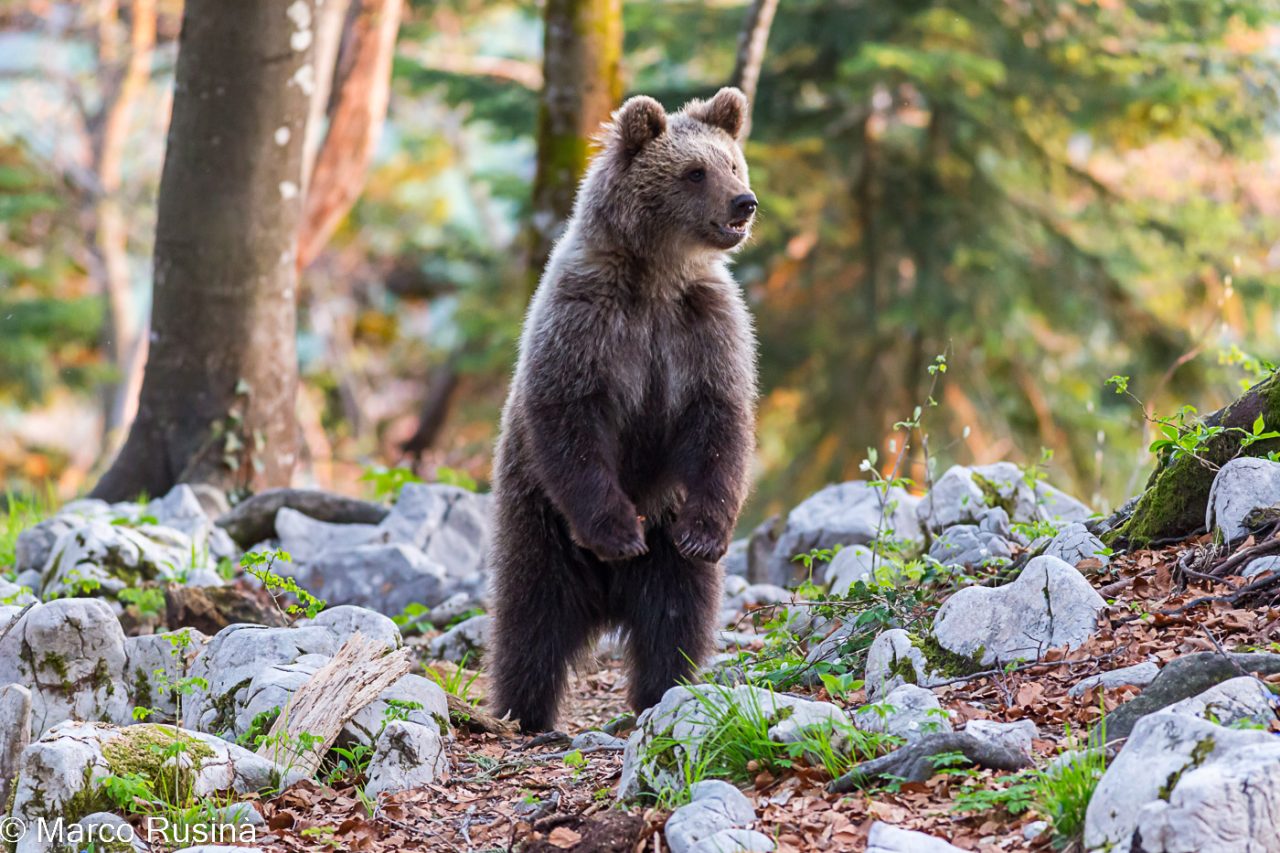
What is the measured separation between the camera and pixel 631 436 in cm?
533

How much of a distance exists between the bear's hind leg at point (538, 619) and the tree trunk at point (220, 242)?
3.27 meters

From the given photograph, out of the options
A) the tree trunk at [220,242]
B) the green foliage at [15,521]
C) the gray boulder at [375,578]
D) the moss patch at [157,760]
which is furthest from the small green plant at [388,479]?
the moss patch at [157,760]

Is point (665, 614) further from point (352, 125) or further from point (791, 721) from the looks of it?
point (352, 125)

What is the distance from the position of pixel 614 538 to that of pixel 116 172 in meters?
18.8

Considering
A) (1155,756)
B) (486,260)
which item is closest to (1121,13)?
(486,260)

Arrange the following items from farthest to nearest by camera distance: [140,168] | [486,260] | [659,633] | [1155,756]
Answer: [140,168] → [486,260] → [659,633] → [1155,756]

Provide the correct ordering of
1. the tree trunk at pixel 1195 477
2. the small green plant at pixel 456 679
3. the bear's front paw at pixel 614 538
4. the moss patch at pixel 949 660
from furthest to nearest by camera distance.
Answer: the small green plant at pixel 456 679 < the bear's front paw at pixel 614 538 < the tree trunk at pixel 1195 477 < the moss patch at pixel 949 660


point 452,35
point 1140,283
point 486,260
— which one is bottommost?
point 486,260

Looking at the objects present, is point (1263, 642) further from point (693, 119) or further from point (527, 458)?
point (693, 119)

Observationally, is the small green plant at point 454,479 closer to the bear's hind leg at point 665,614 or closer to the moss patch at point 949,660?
the bear's hind leg at point 665,614

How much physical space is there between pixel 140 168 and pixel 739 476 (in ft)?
64.0

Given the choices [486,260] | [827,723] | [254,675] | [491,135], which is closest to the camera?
[827,723]

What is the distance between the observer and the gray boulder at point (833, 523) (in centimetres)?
658

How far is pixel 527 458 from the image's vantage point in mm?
5328
